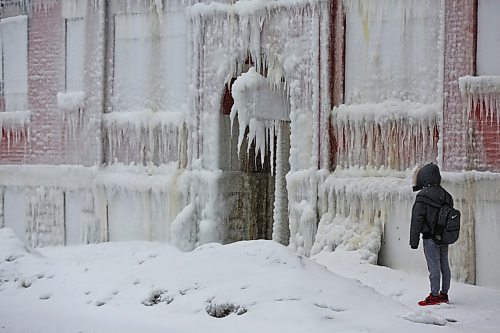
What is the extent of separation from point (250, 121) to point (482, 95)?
14.7 ft

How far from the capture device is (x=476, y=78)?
1159cm

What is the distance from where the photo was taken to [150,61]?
52.6ft

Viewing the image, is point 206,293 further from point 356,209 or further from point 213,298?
point 356,209

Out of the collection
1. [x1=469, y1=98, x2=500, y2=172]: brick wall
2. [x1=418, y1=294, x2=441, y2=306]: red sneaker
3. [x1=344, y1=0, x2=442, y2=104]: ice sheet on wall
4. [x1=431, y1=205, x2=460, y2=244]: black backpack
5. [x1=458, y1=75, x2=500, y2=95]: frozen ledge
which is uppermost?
[x1=344, y1=0, x2=442, y2=104]: ice sheet on wall

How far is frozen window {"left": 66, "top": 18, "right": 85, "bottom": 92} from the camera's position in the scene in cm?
1697

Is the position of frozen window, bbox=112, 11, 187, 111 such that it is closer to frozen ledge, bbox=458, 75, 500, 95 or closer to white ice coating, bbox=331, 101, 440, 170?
white ice coating, bbox=331, 101, 440, 170

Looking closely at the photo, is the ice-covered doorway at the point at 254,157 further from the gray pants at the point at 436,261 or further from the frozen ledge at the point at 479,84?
the gray pants at the point at 436,261

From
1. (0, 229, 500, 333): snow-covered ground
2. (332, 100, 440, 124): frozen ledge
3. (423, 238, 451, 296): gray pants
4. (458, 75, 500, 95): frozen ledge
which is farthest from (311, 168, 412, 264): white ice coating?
(423, 238, 451, 296): gray pants

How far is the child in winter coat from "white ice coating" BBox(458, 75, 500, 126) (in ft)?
8.26

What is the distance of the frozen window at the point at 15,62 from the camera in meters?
18.1

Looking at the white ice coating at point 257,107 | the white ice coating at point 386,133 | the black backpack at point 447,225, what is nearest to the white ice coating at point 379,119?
the white ice coating at point 386,133

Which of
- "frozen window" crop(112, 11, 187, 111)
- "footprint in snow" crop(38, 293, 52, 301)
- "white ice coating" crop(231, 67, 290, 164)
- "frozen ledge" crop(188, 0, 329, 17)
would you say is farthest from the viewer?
"frozen window" crop(112, 11, 187, 111)

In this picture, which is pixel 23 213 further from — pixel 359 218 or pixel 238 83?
pixel 359 218

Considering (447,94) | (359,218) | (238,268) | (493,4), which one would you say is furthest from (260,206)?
(238,268)
